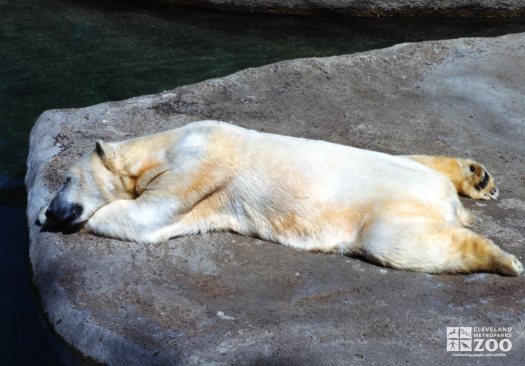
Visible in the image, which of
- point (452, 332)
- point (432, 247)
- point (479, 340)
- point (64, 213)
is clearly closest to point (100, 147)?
point (64, 213)

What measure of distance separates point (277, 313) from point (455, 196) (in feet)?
4.22

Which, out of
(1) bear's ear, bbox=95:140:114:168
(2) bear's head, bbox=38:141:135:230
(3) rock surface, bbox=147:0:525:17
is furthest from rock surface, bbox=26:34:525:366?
(3) rock surface, bbox=147:0:525:17

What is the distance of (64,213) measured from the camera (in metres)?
4.64

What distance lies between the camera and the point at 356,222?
4355mm

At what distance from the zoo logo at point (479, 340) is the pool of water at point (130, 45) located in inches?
155

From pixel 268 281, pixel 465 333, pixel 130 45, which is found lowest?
pixel 130 45

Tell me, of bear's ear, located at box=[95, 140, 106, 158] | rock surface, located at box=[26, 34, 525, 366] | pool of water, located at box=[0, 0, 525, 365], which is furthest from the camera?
Result: pool of water, located at box=[0, 0, 525, 365]

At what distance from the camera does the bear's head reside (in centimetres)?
466

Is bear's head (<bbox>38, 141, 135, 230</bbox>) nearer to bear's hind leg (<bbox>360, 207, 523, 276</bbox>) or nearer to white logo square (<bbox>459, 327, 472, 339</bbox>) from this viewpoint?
bear's hind leg (<bbox>360, 207, 523, 276</bbox>)

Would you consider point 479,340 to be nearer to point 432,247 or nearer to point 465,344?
point 465,344

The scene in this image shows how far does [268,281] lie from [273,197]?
49 cm

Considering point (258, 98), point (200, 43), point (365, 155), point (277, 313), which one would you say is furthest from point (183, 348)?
point (200, 43)

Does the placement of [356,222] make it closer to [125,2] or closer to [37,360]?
[37,360]

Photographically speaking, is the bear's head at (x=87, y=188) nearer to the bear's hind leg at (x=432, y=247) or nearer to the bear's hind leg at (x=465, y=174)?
the bear's hind leg at (x=432, y=247)
